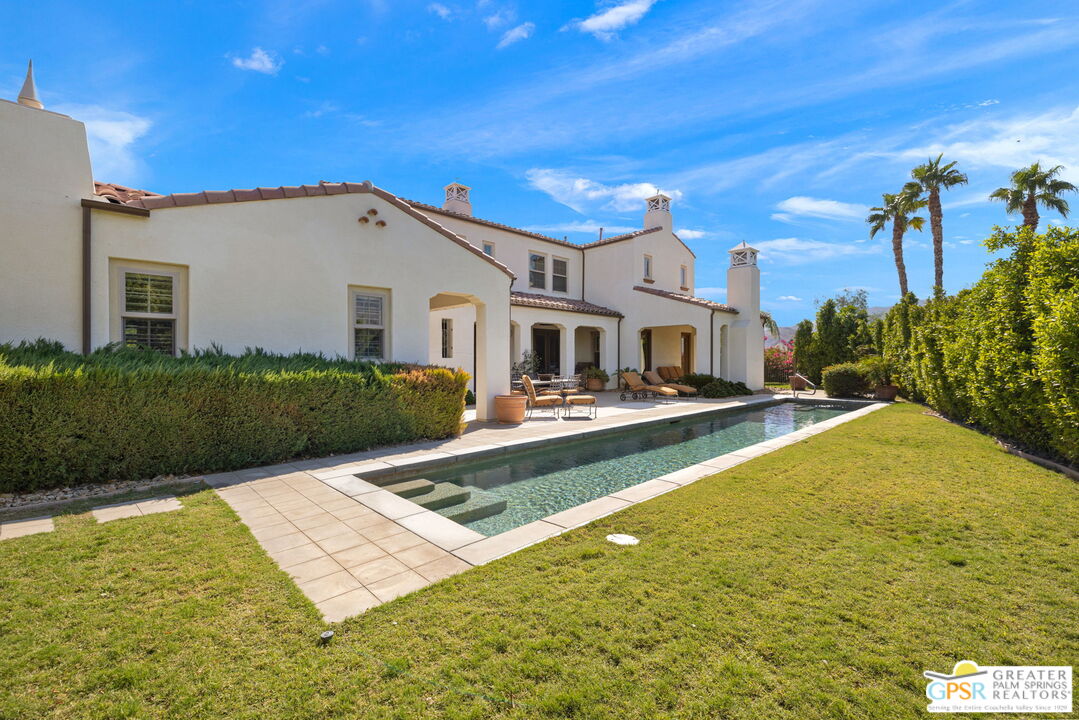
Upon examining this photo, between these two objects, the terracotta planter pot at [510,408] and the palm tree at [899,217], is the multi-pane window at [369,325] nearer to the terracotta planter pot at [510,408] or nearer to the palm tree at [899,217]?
the terracotta planter pot at [510,408]

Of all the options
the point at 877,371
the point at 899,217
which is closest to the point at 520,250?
the point at 877,371

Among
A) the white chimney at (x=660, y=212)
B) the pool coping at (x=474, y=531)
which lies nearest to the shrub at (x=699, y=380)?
the white chimney at (x=660, y=212)

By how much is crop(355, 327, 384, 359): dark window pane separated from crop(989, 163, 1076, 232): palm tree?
30695 mm

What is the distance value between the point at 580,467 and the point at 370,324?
16.9 feet

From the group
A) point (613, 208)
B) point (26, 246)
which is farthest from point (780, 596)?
point (613, 208)

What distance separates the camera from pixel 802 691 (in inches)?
84.1

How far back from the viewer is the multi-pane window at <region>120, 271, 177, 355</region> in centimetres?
669

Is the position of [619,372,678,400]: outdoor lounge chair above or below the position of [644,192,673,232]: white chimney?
below

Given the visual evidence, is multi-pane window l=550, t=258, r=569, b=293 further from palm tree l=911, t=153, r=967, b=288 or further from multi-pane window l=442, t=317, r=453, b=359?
palm tree l=911, t=153, r=967, b=288

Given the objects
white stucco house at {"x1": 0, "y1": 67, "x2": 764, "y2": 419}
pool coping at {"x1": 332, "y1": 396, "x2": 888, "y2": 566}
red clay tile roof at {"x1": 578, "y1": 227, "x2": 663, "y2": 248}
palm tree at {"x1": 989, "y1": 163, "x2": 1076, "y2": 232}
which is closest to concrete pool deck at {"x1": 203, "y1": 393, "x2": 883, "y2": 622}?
→ pool coping at {"x1": 332, "y1": 396, "x2": 888, "y2": 566}

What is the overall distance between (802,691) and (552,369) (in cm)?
2053

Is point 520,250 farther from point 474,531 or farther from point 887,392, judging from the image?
point 474,531

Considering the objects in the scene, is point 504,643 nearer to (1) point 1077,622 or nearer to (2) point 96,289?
(1) point 1077,622

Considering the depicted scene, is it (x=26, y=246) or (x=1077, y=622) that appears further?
(x=26, y=246)
